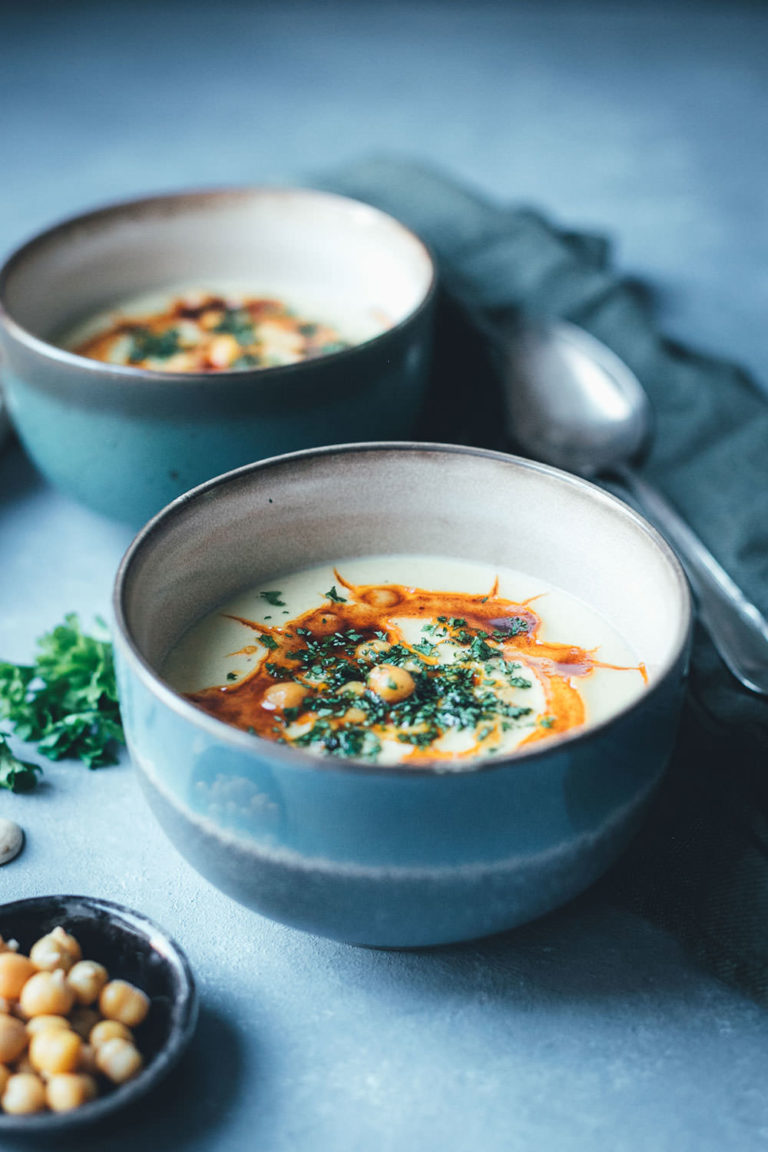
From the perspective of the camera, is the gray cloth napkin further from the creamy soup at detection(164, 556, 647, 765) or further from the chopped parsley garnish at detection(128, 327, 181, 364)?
the chopped parsley garnish at detection(128, 327, 181, 364)

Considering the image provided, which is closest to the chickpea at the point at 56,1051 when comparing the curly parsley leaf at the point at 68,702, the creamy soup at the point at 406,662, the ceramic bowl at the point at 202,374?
the creamy soup at the point at 406,662

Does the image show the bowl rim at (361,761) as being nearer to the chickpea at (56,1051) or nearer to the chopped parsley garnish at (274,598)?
the chopped parsley garnish at (274,598)

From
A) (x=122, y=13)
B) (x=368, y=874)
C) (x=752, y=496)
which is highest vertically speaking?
(x=368, y=874)

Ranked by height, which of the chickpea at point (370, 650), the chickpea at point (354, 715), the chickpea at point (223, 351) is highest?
the chickpea at point (354, 715)

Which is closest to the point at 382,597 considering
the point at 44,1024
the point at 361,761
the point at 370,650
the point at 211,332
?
the point at 370,650

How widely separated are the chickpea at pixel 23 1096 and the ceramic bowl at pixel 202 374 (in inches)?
30.6

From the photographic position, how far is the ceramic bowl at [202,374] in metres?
1.50

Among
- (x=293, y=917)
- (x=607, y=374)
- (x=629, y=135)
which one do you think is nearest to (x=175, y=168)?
(x=629, y=135)

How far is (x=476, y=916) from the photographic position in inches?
40.6

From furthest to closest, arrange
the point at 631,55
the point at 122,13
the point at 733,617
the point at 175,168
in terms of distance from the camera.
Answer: the point at 122,13 < the point at 631,55 < the point at 175,168 < the point at 733,617

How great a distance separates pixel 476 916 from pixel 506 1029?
12 centimetres

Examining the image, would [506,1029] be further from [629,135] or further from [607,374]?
[629,135]

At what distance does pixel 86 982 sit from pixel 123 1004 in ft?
0.12

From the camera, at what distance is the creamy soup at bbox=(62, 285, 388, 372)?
69.6 inches
